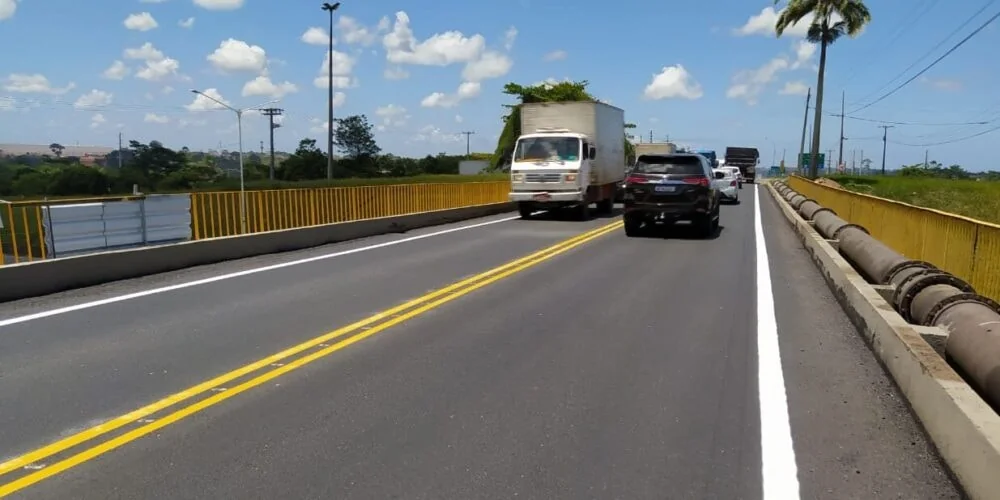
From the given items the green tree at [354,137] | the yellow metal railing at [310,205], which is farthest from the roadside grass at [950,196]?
the green tree at [354,137]

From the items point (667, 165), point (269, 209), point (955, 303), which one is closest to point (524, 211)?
point (667, 165)

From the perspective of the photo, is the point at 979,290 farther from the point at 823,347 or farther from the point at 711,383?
the point at 711,383

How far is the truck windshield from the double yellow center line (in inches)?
541

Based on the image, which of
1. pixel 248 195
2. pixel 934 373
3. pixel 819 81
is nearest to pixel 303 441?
pixel 934 373

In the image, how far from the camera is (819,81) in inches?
1802

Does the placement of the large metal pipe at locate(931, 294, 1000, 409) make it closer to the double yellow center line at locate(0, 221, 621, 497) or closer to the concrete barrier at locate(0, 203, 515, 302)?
the double yellow center line at locate(0, 221, 621, 497)

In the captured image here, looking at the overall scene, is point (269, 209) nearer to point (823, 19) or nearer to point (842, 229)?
point (842, 229)

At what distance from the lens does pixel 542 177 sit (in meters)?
22.1

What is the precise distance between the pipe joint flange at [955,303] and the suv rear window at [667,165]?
1123 centimetres

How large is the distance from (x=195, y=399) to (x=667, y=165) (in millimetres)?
14220

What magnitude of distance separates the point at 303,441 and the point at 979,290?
265 inches

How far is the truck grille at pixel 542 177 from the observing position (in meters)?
21.9

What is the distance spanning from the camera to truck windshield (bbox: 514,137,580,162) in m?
22.4

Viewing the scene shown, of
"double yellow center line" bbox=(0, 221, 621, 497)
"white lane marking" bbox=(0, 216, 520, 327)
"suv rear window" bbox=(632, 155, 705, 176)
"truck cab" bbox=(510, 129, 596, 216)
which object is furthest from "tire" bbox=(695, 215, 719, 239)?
"double yellow center line" bbox=(0, 221, 621, 497)
